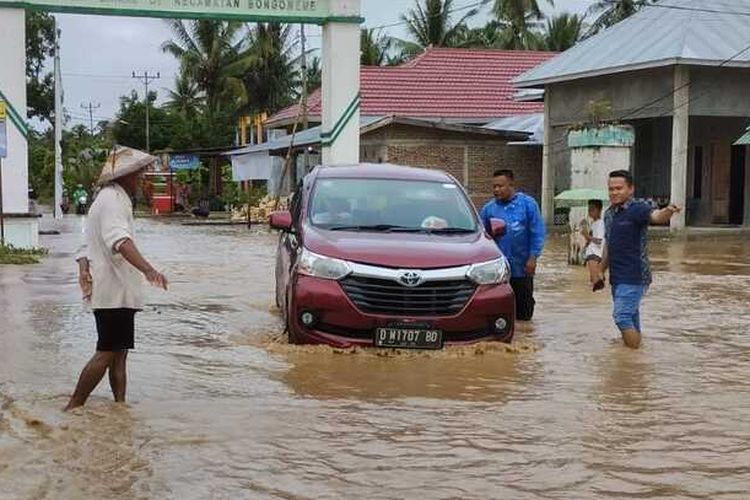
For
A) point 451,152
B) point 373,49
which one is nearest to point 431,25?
point 373,49

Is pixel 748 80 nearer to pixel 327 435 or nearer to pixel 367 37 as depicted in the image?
pixel 327 435

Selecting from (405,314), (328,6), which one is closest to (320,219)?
(405,314)

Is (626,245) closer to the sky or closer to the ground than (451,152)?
closer to the ground

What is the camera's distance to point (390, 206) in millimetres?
9484

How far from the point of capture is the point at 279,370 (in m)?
8.06

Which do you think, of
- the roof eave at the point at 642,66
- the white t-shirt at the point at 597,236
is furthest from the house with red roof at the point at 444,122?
the white t-shirt at the point at 597,236

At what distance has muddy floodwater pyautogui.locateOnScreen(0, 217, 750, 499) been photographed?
5234 millimetres

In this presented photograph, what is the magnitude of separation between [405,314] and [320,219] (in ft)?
4.75

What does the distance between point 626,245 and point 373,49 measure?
45710 mm

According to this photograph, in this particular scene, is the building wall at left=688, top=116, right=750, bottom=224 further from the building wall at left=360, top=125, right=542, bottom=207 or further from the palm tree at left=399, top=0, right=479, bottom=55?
the palm tree at left=399, top=0, right=479, bottom=55

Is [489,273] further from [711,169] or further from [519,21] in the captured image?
[519,21]

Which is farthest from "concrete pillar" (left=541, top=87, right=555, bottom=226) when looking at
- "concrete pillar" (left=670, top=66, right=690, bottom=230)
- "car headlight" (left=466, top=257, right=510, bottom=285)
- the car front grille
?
the car front grille

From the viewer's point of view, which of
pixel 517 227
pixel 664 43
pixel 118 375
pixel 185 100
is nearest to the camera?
pixel 118 375

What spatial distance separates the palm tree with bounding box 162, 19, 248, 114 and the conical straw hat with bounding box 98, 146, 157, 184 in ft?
153
